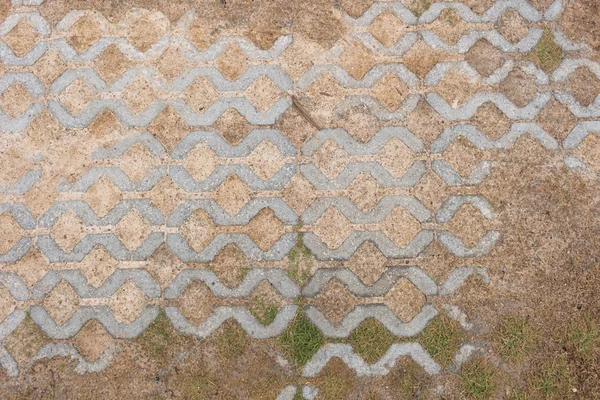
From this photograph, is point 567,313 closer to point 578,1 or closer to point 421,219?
point 421,219

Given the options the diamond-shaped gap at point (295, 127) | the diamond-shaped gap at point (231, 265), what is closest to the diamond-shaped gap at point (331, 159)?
the diamond-shaped gap at point (295, 127)

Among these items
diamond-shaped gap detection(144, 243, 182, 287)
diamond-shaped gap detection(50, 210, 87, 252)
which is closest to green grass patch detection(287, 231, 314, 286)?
diamond-shaped gap detection(144, 243, 182, 287)

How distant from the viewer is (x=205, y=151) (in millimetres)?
3463

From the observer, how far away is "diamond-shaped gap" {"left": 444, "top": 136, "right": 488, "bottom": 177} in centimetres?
344

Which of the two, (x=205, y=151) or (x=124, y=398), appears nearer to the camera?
(x=124, y=398)

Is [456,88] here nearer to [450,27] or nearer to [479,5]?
[450,27]

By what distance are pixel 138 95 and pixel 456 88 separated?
253cm

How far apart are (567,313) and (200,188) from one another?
290cm

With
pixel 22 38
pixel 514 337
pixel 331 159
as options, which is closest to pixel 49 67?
pixel 22 38

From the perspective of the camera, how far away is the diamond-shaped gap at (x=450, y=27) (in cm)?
359

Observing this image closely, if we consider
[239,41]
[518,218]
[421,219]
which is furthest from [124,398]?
[518,218]

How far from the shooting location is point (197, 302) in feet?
10.9

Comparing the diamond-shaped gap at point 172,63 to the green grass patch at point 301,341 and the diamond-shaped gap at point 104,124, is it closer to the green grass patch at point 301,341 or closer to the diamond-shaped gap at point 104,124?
the diamond-shaped gap at point 104,124

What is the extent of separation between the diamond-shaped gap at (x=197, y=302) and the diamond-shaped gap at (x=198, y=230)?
0.96ft
